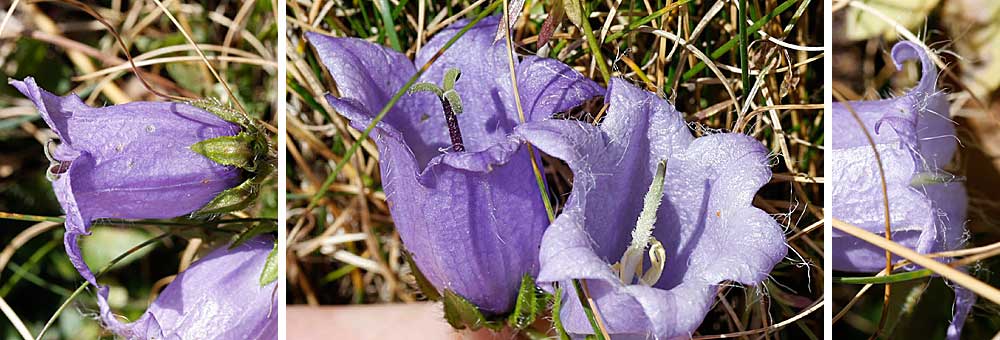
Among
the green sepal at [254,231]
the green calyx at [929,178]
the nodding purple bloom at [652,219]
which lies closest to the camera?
the nodding purple bloom at [652,219]

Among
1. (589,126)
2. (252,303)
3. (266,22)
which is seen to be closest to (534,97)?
(589,126)

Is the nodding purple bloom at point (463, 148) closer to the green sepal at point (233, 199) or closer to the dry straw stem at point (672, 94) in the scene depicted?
the dry straw stem at point (672, 94)

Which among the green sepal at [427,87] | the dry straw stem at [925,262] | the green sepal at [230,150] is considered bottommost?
the dry straw stem at [925,262]

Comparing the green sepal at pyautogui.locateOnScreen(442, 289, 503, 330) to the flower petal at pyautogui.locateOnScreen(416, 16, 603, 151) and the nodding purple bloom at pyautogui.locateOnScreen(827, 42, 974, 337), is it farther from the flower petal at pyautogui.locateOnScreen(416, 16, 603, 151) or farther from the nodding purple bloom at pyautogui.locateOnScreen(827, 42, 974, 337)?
the nodding purple bloom at pyautogui.locateOnScreen(827, 42, 974, 337)

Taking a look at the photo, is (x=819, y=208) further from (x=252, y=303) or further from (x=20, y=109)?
(x=20, y=109)

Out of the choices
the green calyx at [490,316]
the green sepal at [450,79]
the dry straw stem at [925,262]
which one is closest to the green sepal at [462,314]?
the green calyx at [490,316]

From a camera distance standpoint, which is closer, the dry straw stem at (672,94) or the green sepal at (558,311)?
the green sepal at (558,311)

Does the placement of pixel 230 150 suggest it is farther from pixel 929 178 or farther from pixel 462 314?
pixel 929 178
